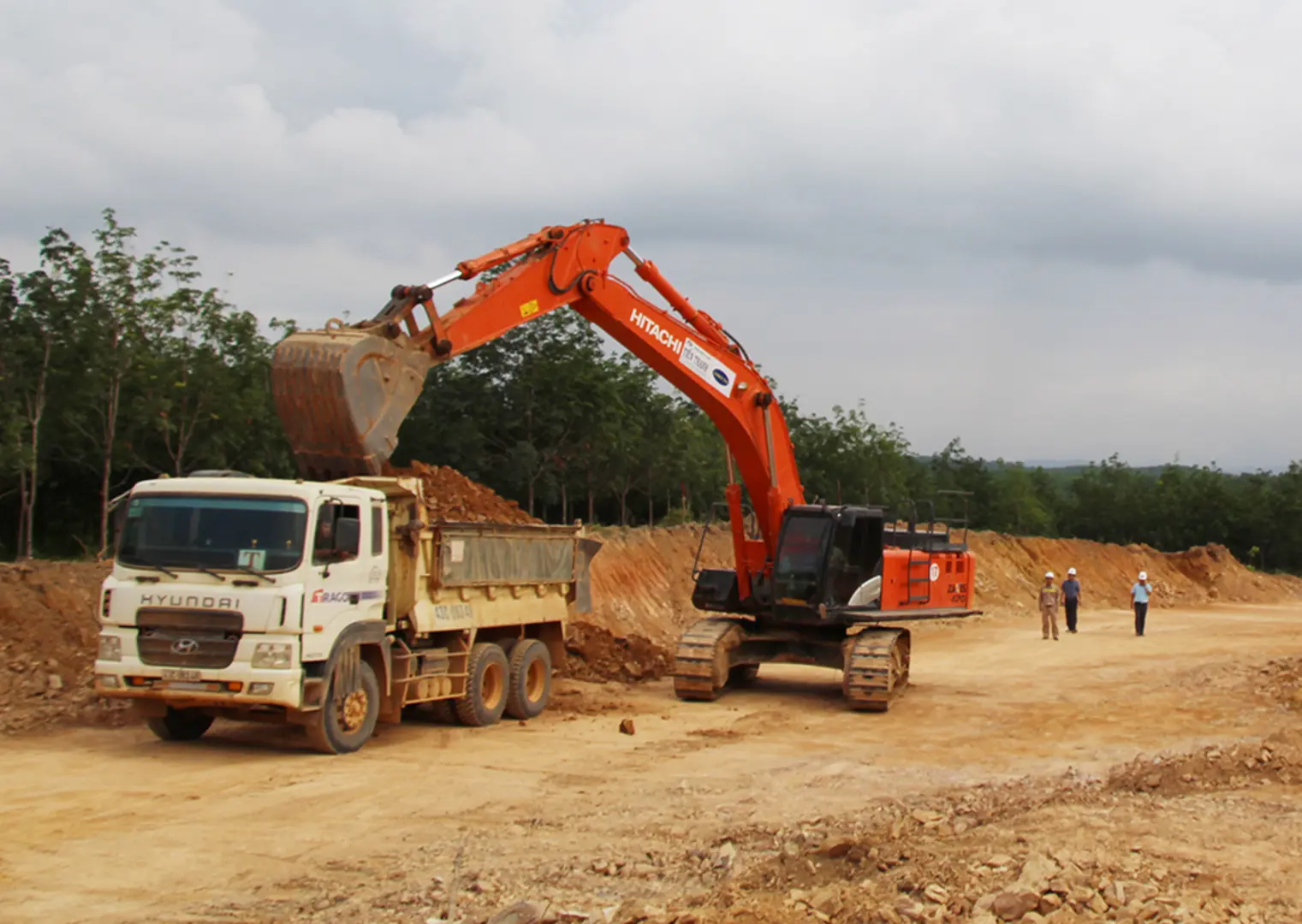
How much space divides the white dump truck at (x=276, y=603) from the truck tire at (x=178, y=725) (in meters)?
0.01

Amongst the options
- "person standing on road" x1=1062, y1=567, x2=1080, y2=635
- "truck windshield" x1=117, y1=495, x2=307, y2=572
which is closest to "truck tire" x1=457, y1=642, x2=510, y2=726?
"truck windshield" x1=117, y1=495, x2=307, y2=572

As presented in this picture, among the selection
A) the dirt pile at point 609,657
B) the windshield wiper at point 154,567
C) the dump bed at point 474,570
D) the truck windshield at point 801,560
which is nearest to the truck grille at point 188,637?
the windshield wiper at point 154,567

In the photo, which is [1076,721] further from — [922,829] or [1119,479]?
[1119,479]

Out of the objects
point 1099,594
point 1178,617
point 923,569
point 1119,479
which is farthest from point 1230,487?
point 923,569

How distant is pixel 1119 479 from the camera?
7556cm

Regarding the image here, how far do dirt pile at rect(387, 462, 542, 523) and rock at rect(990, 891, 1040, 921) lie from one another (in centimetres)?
965

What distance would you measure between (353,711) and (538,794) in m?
2.47

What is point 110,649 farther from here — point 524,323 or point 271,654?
point 524,323

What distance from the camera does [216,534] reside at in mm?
12117

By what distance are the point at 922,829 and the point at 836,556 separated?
867 centimetres

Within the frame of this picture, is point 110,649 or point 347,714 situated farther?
point 347,714

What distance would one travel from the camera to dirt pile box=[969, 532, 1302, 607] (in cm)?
4297

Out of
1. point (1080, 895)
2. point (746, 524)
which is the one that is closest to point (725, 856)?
point (1080, 895)

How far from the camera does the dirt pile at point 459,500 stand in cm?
1684
